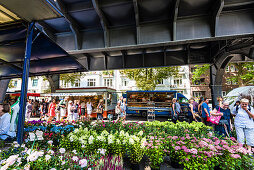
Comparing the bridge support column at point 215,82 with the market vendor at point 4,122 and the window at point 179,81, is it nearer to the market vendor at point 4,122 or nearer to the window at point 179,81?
the market vendor at point 4,122

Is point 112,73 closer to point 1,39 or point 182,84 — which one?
point 182,84

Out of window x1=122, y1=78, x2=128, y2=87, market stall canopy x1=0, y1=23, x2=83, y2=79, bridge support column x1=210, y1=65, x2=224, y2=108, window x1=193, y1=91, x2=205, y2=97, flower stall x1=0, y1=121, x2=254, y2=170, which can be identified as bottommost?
flower stall x1=0, y1=121, x2=254, y2=170

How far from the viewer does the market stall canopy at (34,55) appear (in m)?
3.54

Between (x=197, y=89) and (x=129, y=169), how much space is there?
116ft

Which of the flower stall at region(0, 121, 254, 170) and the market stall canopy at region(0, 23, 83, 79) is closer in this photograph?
the flower stall at region(0, 121, 254, 170)

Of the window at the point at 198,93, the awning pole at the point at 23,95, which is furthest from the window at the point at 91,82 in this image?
the awning pole at the point at 23,95

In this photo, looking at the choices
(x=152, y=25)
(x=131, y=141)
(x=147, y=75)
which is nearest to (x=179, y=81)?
(x=147, y=75)

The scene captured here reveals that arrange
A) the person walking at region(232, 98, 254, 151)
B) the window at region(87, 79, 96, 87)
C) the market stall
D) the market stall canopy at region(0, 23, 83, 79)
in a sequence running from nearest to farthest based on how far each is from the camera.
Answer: the market stall canopy at region(0, 23, 83, 79), the person walking at region(232, 98, 254, 151), the market stall, the window at region(87, 79, 96, 87)

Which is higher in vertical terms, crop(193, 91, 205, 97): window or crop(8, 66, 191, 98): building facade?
crop(8, 66, 191, 98): building facade

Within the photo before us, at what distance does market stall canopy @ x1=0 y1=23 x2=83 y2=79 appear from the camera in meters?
3.54

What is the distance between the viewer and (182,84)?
109ft

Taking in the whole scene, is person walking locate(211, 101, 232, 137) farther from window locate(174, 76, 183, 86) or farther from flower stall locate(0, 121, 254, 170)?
window locate(174, 76, 183, 86)

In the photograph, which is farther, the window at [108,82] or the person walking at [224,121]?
the window at [108,82]

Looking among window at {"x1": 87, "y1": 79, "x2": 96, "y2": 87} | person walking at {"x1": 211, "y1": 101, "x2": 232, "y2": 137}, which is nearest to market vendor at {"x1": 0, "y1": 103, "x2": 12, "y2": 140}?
person walking at {"x1": 211, "y1": 101, "x2": 232, "y2": 137}
